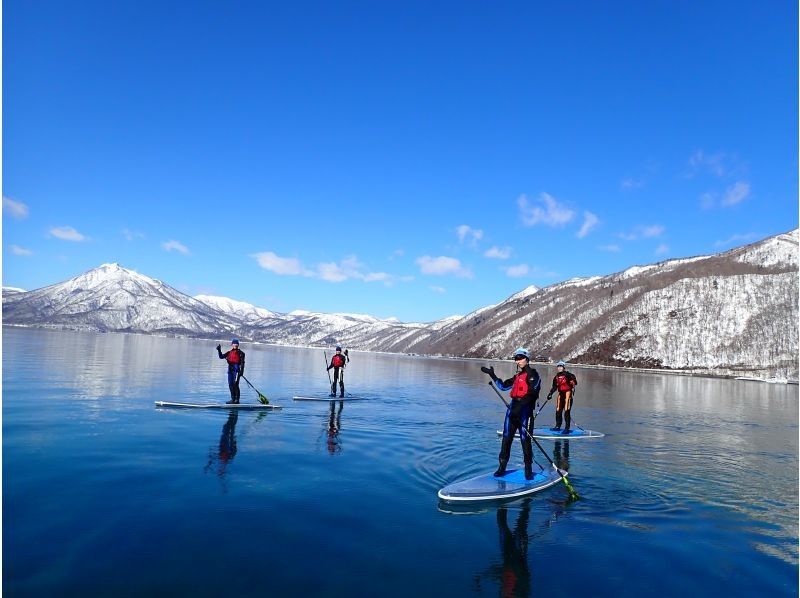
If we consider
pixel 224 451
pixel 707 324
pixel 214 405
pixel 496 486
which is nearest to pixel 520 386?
pixel 496 486

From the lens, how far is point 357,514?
1077 centimetres

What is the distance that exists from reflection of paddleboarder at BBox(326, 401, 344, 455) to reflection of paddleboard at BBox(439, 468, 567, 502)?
545 cm

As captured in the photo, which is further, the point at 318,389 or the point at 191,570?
the point at 318,389

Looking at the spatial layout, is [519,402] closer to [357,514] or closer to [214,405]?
[357,514]

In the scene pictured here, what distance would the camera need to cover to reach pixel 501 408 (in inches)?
1260

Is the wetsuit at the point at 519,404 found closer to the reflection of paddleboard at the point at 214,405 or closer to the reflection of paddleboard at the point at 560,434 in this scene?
the reflection of paddleboard at the point at 560,434

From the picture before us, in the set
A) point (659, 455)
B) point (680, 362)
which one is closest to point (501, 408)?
point (659, 455)

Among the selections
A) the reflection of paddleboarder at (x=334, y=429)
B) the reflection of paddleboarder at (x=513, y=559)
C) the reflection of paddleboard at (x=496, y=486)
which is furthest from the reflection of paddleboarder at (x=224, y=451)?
the reflection of paddleboarder at (x=513, y=559)

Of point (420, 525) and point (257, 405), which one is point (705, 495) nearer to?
point (420, 525)

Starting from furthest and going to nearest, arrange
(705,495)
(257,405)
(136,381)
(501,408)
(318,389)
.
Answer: (318,389) < (136,381) < (501,408) < (257,405) < (705,495)

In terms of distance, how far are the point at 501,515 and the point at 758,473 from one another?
35.9ft

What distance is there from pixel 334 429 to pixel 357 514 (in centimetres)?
1043

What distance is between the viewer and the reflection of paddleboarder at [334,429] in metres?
17.3

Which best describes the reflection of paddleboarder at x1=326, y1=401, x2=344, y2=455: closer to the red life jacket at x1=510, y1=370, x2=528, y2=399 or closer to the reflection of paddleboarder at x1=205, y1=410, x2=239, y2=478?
the reflection of paddleboarder at x1=205, y1=410, x2=239, y2=478
